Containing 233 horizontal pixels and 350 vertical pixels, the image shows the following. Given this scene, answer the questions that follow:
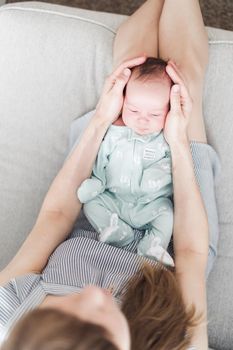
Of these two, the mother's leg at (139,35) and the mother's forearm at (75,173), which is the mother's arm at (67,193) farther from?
the mother's leg at (139,35)

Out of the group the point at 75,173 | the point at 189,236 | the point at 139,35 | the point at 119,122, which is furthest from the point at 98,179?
the point at 139,35

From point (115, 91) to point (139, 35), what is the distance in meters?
0.23

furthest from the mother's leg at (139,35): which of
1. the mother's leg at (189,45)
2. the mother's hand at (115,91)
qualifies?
the mother's hand at (115,91)

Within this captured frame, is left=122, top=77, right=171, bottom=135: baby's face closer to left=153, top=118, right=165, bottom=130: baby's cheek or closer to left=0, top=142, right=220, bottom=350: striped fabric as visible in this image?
left=153, top=118, right=165, bottom=130: baby's cheek

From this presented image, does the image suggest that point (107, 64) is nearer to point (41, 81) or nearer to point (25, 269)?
point (41, 81)

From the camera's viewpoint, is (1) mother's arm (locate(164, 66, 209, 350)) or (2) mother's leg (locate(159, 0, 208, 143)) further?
(2) mother's leg (locate(159, 0, 208, 143))

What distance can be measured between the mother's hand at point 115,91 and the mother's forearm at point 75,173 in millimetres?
20

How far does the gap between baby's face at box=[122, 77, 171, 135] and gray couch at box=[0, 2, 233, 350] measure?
0.20m

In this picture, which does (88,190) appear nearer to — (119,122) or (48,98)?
(119,122)

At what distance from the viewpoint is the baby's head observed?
1255mm

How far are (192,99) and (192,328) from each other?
599 millimetres

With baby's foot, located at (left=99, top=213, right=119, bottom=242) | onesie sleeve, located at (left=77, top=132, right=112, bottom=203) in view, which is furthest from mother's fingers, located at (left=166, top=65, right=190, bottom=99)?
baby's foot, located at (left=99, top=213, right=119, bottom=242)

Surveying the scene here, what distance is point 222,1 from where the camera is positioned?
208 cm

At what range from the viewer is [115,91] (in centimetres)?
132
